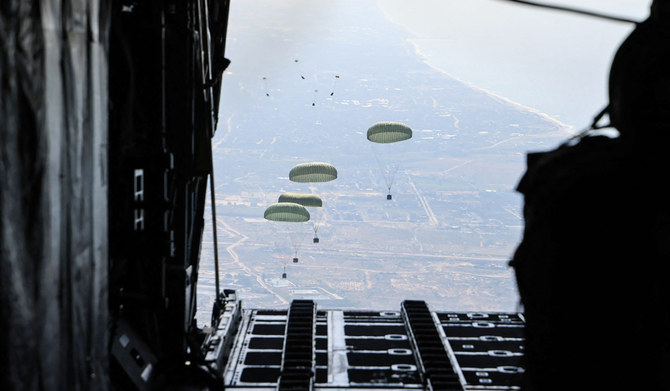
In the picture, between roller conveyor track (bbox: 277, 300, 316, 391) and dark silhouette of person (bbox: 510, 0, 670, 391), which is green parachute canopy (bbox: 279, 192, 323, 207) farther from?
dark silhouette of person (bbox: 510, 0, 670, 391)

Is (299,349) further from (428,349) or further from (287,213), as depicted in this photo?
(287,213)

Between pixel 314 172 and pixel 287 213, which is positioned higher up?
pixel 314 172

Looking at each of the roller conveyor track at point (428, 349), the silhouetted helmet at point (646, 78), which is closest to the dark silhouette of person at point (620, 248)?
the silhouetted helmet at point (646, 78)

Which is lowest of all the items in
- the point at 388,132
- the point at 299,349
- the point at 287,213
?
the point at 287,213

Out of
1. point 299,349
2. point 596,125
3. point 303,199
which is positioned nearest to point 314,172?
point 303,199

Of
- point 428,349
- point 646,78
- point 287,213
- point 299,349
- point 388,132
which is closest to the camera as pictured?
point 646,78

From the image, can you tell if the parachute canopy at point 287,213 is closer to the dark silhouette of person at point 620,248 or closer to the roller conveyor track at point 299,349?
the roller conveyor track at point 299,349

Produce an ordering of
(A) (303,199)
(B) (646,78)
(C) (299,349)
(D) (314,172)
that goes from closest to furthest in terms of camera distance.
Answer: (B) (646,78) → (C) (299,349) → (D) (314,172) → (A) (303,199)
